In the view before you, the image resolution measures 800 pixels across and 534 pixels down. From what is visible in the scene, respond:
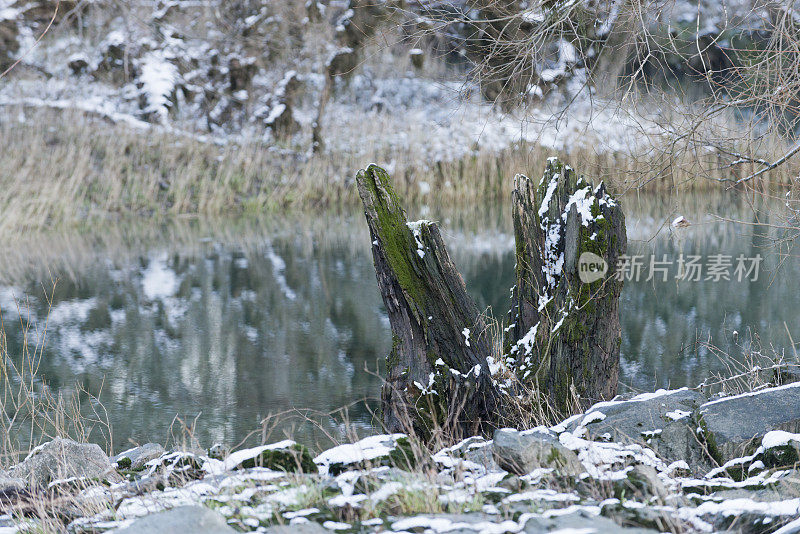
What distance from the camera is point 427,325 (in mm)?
4820

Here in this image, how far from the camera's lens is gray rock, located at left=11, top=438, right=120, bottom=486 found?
4020mm

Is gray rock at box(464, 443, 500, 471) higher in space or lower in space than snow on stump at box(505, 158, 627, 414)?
lower

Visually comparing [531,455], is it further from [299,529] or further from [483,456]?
[299,529]

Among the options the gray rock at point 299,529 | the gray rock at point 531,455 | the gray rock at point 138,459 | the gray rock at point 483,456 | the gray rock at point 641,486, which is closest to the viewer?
the gray rock at point 299,529

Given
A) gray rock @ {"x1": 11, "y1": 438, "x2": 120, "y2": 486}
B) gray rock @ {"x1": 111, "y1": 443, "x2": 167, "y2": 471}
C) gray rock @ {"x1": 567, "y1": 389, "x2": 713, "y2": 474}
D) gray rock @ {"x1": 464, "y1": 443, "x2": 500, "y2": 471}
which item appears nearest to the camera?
gray rock @ {"x1": 464, "y1": 443, "x2": 500, "y2": 471}

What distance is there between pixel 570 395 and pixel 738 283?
555 cm

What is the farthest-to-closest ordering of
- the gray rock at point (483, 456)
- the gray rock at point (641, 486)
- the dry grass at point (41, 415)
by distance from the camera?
the dry grass at point (41, 415), the gray rock at point (483, 456), the gray rock at point (641, 486)

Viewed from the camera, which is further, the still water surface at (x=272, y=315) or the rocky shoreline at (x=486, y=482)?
the still water surface at (x=272, y=315)

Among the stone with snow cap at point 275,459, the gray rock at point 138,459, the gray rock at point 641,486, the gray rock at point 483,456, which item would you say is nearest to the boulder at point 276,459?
the stone with snow cap at point 275,459

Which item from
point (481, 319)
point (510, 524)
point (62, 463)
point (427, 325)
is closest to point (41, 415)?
point (62, 463)

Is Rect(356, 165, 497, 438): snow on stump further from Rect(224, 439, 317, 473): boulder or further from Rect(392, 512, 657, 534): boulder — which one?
Rect(392, 512, 657, 534): boulder

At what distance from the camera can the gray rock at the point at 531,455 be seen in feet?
10.8

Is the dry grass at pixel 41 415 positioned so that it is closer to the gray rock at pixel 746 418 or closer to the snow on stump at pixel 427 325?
the snow on stump at pixel 427 325

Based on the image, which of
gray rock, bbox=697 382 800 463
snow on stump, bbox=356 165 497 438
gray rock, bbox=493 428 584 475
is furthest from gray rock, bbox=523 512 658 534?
snow on stump, bbox=356 165 497 438
